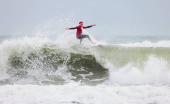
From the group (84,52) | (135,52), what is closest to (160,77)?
(135,52)

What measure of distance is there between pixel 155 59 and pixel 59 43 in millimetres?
4285

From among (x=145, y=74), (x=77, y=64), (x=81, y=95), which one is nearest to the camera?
(x=81, y=95)

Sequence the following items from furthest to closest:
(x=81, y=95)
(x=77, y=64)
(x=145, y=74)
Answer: (x=77, y=64) < (x=145, y=74) < (x=81, y=95)

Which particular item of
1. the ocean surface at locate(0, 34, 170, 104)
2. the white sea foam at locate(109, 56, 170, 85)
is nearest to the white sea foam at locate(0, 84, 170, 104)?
the ocean surface at locate(0, 34, 170, 104)

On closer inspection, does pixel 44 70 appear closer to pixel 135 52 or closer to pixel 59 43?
pixel 59 43

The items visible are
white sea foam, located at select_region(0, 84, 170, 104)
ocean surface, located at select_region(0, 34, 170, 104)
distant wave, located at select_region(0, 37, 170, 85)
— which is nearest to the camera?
white sea foam, located at select_region(0, 84, 170, 104)

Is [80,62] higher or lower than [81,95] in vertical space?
higher

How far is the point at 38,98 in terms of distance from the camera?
4.16 m

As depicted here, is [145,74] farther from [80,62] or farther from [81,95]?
[81,95]

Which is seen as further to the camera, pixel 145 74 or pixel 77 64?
pixel 77 64

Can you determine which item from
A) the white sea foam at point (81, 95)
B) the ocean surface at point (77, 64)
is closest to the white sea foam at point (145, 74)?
the ocean surface at point (77, 64)

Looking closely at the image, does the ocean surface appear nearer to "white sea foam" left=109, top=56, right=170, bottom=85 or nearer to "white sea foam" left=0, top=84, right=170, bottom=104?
"white sea foam" left=109, top=56, right=170, bottom=85

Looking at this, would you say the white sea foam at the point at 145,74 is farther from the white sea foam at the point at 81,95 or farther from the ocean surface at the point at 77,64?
the white sea foam at the point at 81,95

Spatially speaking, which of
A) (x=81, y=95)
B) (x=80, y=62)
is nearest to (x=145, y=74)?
(x=80, y=62)
